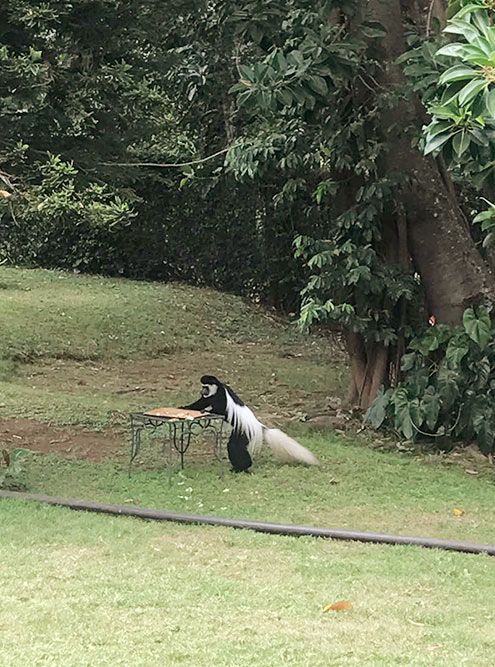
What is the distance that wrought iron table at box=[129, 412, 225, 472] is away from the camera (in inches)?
252

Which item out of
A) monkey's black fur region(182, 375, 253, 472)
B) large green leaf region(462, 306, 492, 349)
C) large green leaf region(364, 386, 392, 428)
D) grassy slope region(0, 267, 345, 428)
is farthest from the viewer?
grassy slope region(0, 267, 345, 428)

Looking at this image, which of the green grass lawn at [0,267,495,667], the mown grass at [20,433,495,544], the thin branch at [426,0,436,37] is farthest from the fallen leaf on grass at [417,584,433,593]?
the thin branch at [426,0,436,37]

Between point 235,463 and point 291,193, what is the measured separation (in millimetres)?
3084

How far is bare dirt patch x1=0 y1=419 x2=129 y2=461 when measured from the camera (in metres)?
7.34

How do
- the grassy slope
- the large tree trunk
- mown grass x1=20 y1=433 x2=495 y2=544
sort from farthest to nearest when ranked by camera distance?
1. the grassy slope
2. the large tree trunk
3. mown grass x1=20 y1=433 x2=495 y2=544

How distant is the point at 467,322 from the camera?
7.40 meters

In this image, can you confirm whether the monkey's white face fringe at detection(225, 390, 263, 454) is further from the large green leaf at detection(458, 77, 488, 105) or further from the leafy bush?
the large green leaf at detection(458, 77, 488, 105)

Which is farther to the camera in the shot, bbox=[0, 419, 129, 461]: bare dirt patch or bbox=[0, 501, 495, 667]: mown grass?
bbox=[0, 419, 129, 461]: bare dirt patch

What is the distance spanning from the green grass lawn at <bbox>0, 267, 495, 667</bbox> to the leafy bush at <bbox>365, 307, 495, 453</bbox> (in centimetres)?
30

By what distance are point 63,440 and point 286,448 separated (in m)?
1.93

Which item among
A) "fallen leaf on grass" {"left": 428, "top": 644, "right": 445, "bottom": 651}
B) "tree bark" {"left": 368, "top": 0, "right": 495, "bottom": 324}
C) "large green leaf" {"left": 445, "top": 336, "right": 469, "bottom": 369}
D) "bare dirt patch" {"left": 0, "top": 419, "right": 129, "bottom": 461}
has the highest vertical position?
"tree bark" {"left": 368, "top": 0, "right": 495, "bottom": 324}

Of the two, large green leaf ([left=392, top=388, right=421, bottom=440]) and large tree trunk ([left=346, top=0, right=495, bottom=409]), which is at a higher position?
large tree trunk ([left=346, top=0, right=495, bottom=409])

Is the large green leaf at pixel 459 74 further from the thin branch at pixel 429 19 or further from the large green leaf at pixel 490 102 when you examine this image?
the thin branch at pixel 429 19

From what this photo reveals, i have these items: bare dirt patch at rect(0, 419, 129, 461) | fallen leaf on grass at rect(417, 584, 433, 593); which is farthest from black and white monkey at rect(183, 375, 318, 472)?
fallen leaf on grass at rect(417, 584, 433, 593)
